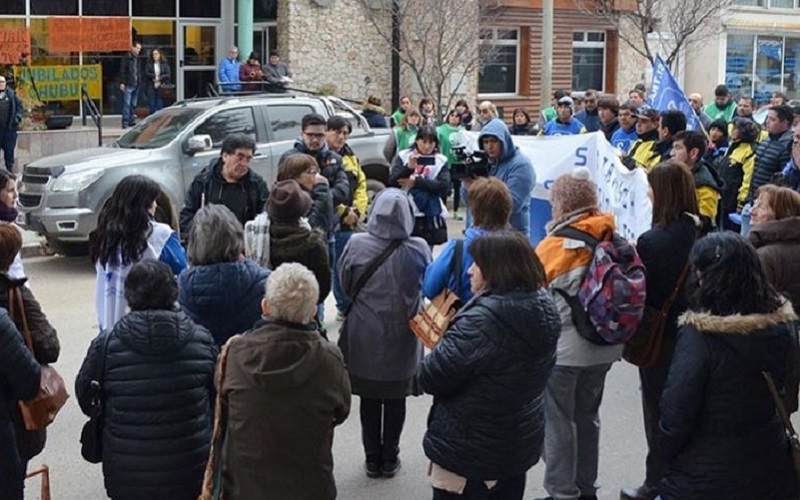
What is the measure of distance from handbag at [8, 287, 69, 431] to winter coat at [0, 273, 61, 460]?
2 centimetres

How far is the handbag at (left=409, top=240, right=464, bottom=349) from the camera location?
5449mm

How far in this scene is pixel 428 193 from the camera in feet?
31.1

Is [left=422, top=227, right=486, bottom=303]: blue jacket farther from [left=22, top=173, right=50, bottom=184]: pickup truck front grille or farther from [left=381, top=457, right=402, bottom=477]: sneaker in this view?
[left=22, top=173, right=50, bottom=184]: pickup truck front grille

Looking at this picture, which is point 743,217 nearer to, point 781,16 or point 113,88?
point 113,88

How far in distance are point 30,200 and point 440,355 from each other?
390 inches

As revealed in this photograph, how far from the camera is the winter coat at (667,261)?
228 inches

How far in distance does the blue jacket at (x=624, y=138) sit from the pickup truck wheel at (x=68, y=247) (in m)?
6.69

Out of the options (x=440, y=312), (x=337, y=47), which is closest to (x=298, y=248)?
(x=440, y=312)

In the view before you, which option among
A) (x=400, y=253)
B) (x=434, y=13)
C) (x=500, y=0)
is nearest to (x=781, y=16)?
(x=500, y=0)

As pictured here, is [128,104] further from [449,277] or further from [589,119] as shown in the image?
[449,277]

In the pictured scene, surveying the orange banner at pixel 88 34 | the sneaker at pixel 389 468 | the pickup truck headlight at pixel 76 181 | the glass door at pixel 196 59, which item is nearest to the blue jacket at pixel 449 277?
the sneaker at pixel 389 468

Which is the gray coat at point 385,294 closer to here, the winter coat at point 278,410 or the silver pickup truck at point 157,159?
the winter coat at point 278,410

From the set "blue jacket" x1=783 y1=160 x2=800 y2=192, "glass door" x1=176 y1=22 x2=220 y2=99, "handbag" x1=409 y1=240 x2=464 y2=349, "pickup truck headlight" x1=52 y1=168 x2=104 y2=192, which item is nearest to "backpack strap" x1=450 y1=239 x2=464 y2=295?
"handbag" x1=409 y1=240 x2=464 y2=349

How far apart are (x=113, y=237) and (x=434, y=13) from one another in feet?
56.7
